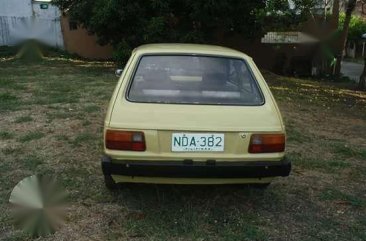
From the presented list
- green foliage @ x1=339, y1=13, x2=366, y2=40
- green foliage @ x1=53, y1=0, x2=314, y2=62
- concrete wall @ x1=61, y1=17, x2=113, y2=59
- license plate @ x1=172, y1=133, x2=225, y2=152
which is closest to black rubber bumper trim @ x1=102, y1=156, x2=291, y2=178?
license plate @ x1=172, y1=133, x2=225, y2=152

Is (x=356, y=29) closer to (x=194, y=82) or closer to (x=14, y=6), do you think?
(x=14, y=6)

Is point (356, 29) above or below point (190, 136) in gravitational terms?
below

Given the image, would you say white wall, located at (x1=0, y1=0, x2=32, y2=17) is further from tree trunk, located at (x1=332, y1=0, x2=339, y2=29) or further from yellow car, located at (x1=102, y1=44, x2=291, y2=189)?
yellow car, located at (x1=102, y1=44, x2=291, y2=189)

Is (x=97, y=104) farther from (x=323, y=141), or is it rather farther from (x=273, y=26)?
(x=273, y=26)

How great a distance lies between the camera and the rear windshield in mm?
3711

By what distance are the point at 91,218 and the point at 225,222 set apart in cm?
111

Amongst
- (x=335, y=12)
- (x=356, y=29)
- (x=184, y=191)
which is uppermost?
(x=335, y=12)

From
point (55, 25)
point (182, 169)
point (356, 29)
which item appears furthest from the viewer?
point (356, 29)

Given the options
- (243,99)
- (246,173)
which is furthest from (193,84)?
(246,173)

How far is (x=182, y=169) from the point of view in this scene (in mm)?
3385

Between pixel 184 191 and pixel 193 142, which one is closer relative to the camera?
pixel 193 142

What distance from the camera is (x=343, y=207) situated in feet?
13.5

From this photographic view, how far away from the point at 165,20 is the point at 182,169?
9.09m

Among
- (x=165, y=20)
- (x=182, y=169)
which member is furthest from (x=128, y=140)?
(x=165, y=20)
